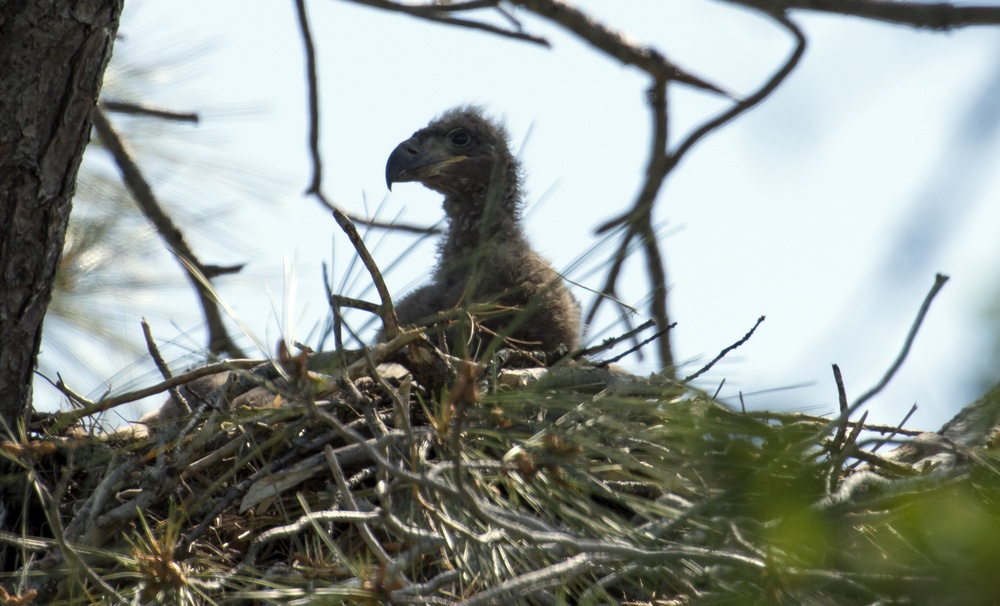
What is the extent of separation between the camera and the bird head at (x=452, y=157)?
16.1ft

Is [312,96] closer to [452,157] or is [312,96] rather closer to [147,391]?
[452,157]

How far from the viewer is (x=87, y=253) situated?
4977 mm

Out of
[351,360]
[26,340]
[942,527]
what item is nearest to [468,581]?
[351,360]

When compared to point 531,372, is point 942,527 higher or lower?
lower

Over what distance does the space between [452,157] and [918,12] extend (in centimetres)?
213

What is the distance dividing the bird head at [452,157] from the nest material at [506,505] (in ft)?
5.87

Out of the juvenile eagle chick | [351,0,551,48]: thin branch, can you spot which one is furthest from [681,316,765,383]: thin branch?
[351,0,551,48]: thin branch

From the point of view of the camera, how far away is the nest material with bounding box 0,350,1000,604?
5.63ft

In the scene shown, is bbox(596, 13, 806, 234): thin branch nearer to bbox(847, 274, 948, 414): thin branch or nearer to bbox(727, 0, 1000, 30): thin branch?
bbox(727, 0, 1000, 30): thin branch

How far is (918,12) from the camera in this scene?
361 cm

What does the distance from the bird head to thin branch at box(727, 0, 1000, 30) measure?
164 centimetres

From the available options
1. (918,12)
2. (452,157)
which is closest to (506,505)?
(918,12)

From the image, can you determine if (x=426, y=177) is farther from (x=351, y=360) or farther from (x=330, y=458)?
(x=330, y=458)

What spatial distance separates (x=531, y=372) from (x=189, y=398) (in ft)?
5.10
